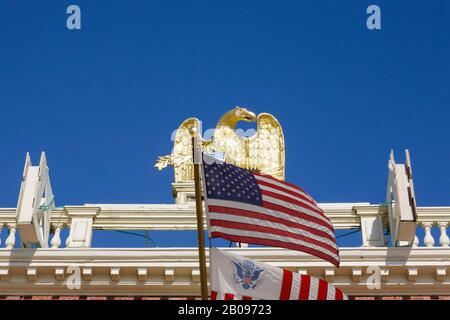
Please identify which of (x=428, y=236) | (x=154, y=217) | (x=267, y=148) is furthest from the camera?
(x=267, y=148)

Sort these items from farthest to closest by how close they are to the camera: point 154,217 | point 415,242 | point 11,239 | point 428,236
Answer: point 154,217 → point 11,239 → point 428,236 → point 415,242

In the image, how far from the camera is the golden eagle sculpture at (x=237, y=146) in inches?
992

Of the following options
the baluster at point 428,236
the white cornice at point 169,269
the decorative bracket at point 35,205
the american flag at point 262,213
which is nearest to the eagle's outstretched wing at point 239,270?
the american flag at point 262,213

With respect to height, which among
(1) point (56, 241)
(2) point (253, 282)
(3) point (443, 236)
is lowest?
(2) point (253, 282)

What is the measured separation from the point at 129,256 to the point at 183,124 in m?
5.97

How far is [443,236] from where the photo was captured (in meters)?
21.5

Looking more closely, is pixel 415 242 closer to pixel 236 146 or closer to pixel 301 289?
pixel 301 289

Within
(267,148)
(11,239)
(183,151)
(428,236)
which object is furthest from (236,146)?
(11,239)

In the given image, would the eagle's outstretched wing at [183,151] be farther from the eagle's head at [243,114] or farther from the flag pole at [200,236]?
the flag pole at [200,236]

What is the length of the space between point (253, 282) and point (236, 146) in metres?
9.80

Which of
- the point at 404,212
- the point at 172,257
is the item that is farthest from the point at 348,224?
the point at 172,257

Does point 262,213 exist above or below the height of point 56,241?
above

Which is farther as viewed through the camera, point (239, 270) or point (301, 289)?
point (301, 289)

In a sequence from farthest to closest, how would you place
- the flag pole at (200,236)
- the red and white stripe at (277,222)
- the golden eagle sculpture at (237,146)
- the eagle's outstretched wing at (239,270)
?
the golden eagle sculpture at (237,146) < the red and white stripe at (277,222) < the eagle's outstretched wing at (239,270) < the flag pole at (200,236)
